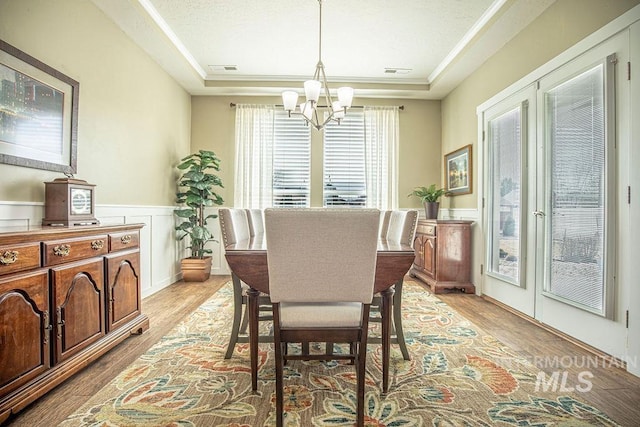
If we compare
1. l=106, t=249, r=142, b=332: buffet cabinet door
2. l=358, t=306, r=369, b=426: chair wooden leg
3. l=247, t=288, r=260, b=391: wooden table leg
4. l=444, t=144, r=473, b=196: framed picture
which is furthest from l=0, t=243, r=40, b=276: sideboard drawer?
l=444, t=144, r=473, b=196: framed picture

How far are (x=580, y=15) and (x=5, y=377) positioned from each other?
4.08m

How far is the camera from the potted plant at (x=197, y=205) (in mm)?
4363

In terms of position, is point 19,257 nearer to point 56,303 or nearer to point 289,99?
point 56,303

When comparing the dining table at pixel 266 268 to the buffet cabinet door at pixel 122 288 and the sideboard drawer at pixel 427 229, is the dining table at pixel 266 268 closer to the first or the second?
the buffet cabinet door at pixel 122 288

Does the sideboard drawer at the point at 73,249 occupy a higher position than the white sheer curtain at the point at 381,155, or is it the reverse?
the white sheer curtain at the point at 381,155

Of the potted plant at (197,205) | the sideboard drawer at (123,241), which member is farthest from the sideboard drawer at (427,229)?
the sideboard drawer at (123,241)

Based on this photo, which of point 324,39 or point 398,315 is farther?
point 324,39

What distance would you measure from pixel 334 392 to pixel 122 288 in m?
1.67

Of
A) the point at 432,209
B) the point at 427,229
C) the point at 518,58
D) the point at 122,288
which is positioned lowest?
the point at 122,288

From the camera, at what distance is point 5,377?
4.87ft

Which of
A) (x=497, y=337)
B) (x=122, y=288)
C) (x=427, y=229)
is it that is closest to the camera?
(x=122, y=288)

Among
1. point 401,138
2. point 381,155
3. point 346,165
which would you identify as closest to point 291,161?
point 346,165

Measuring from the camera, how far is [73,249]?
194 cm

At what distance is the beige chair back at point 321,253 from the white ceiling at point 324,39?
98.6 inches
